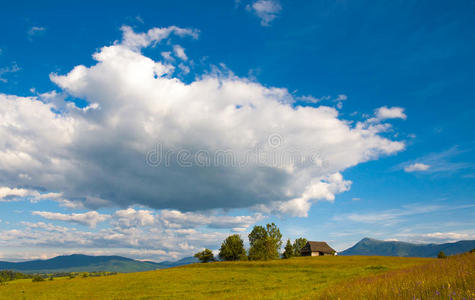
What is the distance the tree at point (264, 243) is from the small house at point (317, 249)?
1486 cm

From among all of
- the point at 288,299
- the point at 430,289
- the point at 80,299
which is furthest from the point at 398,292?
the point at 80,299

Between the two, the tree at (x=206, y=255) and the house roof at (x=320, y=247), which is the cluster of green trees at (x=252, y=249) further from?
the house roof at (x=320, y=247)

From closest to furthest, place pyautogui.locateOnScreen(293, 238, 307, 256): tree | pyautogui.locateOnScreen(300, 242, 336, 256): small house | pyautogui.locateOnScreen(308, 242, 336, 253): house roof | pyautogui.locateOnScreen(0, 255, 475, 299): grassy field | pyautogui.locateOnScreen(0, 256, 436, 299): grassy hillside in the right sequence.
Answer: pyautogui.locateOnScreen(0, 255, 475, 299): grassy field, pyautogui.locateOnScreen(0, 256, 436, 299): grassy hillside, pyautogui.locateOnScreen(300, 242, 336, 256): small house, pyautogui.locateOnScreen(308, 242, 336, 253): house roof, pyautogui.locateOnScreen(293, 238, 307, 256): tree

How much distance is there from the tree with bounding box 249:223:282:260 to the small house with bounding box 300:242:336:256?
14.9m

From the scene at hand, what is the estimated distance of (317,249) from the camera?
11731cm

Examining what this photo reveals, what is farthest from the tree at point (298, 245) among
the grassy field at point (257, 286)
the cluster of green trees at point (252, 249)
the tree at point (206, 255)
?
the grassy field at point (257, 286)

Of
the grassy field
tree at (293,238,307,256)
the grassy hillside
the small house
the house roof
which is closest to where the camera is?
the grassy field

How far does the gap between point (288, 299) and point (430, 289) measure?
1077 cm

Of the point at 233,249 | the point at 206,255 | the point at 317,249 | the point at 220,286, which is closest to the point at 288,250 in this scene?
the point at 317,249

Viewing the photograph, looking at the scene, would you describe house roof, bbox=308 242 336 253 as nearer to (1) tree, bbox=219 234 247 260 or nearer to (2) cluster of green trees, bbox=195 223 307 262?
(2) cluster of green trees, bbox=195 223 307 262

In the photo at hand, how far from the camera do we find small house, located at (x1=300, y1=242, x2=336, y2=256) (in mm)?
116750

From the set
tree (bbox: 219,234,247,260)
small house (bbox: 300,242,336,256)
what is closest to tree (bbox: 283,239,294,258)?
small house (bbox: 300,242,336,256)

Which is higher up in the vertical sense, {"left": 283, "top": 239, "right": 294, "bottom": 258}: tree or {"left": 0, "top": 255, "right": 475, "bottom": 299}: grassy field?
{"left": 0, "top": 255, "right": 475, "bottom": 299}: grassy field

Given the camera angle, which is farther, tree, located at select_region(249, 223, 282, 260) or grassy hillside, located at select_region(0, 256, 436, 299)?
tree, located at select_region(249, 223, 282, 260)
